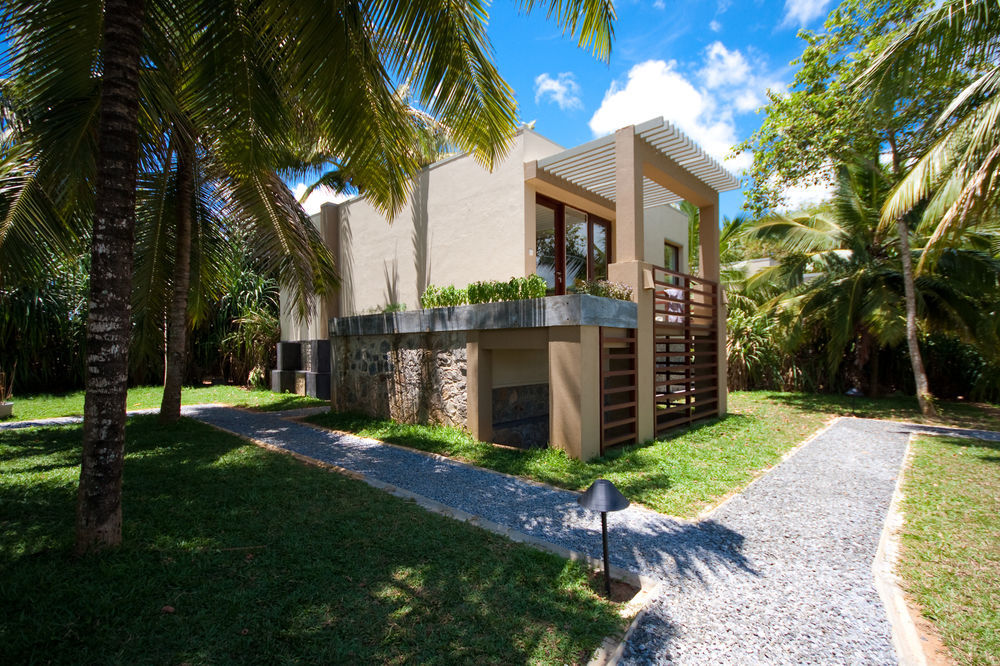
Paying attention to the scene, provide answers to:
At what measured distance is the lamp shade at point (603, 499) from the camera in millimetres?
2928

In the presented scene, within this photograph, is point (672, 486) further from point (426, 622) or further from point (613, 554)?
point (426, 622)

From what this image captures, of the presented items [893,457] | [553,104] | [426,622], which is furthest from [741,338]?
[426,622]

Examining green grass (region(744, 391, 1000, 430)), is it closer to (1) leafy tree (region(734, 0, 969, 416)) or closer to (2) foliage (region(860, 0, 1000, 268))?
(1) leafy tree (region(734, 0, 969, 416))

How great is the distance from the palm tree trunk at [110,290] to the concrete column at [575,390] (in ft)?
15.0

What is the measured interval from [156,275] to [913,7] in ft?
51.4

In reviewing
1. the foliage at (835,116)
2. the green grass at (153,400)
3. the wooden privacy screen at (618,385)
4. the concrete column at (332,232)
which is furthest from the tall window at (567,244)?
the green grass at (153,400)

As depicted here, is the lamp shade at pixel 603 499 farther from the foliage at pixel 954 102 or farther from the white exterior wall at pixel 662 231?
the white exterior wall at pixel 662 231

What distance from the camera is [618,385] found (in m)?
7.75

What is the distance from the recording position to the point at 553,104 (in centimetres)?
867

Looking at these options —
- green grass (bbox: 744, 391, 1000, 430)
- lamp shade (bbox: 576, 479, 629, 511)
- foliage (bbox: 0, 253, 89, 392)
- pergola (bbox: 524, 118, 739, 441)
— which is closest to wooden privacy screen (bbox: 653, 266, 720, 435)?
pergola (bbox: 524, 118, 739, 441)

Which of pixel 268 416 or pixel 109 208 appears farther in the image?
pixel 268 416

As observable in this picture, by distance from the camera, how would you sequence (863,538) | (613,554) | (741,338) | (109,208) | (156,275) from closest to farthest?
(109,208), (613,554), (863,538), (156,275), (741,338)

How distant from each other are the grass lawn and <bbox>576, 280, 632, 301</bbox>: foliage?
2.27m

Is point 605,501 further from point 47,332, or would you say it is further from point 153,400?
point 47,332
